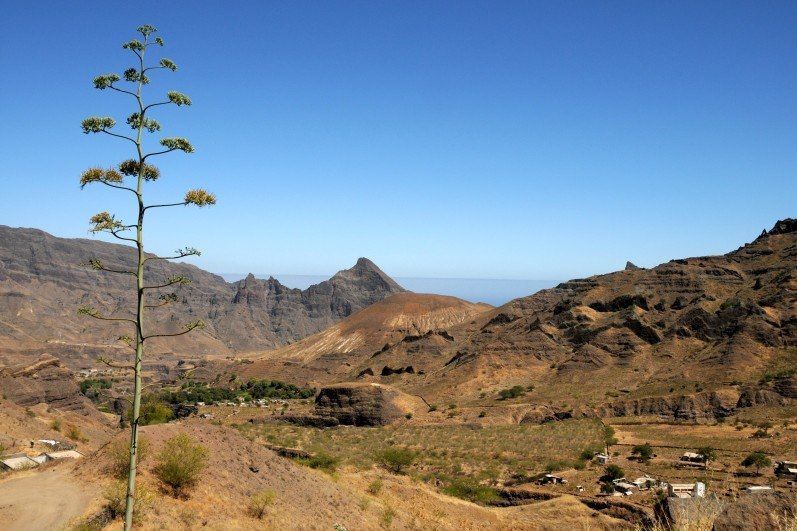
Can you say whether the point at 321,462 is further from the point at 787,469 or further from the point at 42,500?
the point at 787,469

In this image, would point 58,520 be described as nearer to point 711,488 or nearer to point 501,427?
point 711,488

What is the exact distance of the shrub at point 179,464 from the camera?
1587 centimetres

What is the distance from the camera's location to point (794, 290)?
58.8m

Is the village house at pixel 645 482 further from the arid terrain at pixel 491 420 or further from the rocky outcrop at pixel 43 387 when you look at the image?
the rocky outcrop at pixel 43 387

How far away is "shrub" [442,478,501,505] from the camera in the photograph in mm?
26344

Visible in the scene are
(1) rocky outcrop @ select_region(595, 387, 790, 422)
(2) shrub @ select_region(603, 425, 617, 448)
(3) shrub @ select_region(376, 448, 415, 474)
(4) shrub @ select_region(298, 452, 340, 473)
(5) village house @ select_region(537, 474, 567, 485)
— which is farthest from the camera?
(1) rocky outcrop @ select_region(595, 387, 790, 422)

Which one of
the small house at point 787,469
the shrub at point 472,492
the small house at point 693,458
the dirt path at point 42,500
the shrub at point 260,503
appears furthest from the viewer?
the small house at point 693,458

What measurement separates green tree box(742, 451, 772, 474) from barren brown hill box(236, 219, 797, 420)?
1619 cm

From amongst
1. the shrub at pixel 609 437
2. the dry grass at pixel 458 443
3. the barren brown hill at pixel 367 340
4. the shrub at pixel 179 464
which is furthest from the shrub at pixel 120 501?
the barren brown hill at pixel 367 340

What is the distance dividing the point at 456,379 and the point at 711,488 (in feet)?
136

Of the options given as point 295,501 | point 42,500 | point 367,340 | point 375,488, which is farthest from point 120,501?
point 367,340

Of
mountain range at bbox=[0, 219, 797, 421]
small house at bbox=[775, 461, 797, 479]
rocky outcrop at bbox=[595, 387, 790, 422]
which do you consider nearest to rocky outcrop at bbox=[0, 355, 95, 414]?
mountain range at bbox=[0, 219, 797, 421]

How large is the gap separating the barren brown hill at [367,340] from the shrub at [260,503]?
210ft

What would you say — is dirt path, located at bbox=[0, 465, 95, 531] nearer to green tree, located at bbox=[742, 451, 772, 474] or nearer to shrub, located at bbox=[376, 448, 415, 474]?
shrub, located at bbox=[376, 448, 415, 474]
